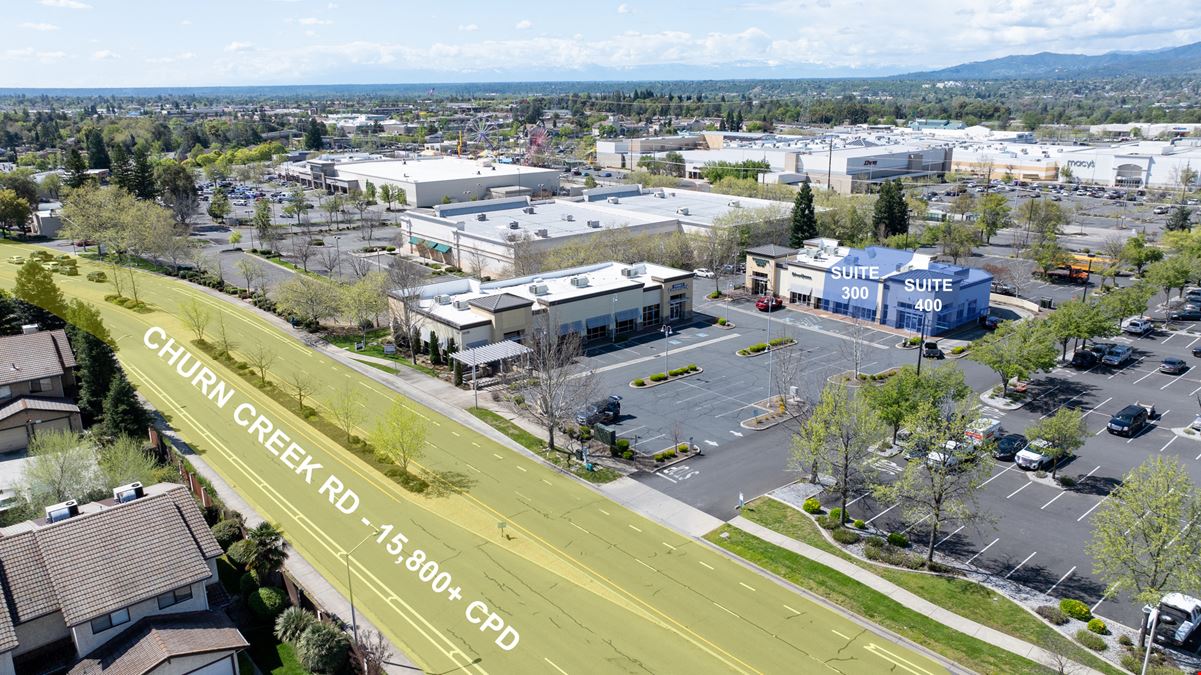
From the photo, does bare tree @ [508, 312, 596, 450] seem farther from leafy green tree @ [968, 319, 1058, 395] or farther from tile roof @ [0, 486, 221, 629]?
leafy green tree @ [968, 319, 1058, 395]

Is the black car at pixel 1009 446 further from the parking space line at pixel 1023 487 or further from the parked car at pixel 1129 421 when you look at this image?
the parked car at pixel 1129 421

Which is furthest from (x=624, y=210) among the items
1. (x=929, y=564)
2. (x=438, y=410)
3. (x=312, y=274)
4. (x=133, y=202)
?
(x=929, y=564)

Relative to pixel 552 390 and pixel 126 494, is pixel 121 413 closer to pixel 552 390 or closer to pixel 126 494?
pixel 126 494

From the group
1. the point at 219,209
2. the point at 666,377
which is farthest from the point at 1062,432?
the point at 219,209

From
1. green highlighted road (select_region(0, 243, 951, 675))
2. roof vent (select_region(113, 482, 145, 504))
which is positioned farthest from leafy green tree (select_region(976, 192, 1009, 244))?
roof vent (select_region(113, 482, 145, 504))

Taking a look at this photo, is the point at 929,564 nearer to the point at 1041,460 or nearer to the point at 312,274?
the point at 1041,460
